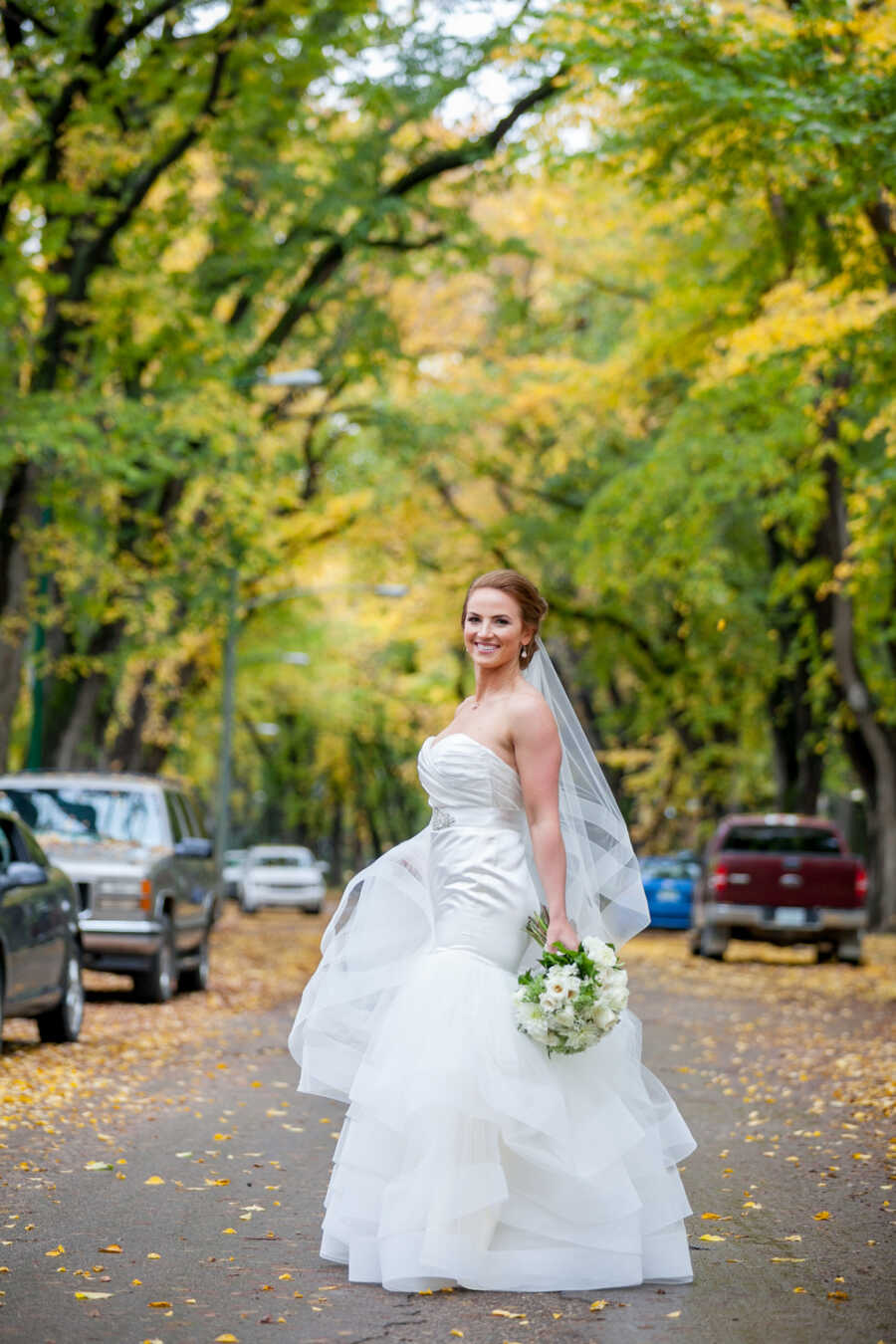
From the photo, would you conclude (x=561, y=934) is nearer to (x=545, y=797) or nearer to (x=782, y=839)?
(x=545, y=797)

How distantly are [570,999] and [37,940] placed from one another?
7.12 metres

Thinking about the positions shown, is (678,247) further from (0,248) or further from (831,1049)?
(831,1049)

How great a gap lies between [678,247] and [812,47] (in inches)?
518

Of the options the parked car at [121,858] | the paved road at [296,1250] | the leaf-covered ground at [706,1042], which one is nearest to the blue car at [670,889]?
the leaf-covered ground at [706,1042]

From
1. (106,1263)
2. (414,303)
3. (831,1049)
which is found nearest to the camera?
(106,1263)

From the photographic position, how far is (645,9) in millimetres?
15055

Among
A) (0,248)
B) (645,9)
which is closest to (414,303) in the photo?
(0,248)

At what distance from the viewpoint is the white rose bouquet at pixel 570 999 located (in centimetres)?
596

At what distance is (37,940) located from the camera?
40.4ft

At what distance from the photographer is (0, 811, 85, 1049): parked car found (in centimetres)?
1171

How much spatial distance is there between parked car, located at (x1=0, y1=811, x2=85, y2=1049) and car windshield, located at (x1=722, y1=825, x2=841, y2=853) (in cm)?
1343

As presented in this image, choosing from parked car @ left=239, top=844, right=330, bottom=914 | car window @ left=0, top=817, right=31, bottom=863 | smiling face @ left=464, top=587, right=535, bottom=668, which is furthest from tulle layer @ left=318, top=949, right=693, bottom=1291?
parked car @ left=239, top=844, right=330, bottom=914

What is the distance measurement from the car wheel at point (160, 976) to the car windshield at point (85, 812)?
893 mm

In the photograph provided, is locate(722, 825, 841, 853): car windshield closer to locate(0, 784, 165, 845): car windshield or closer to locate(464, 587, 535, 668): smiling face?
locate(0, 784, 165, 845): car windshield
